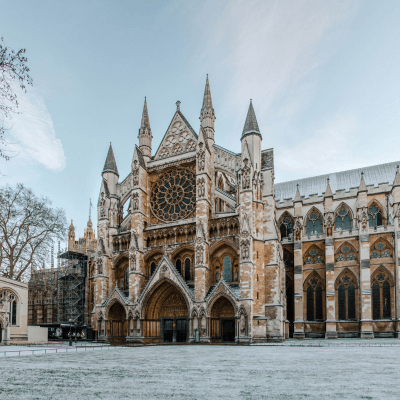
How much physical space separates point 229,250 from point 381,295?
15.4m

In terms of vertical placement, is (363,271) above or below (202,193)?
below

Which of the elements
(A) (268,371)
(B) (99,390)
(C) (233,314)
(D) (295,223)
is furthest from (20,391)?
(D) (295,223)

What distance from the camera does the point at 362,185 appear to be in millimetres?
41219

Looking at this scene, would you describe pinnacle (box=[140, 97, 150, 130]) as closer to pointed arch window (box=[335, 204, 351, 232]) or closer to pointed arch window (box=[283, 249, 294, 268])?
pointed arch window (box=[283, 249, 294, 268])

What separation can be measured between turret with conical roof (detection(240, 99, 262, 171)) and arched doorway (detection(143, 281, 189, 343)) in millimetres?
13122

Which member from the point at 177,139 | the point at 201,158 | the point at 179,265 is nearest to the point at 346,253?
the point at 179,265

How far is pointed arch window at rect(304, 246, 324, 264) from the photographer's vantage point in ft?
140

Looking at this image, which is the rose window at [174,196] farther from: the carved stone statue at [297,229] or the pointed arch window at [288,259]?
the pointed arch window at [288,259]

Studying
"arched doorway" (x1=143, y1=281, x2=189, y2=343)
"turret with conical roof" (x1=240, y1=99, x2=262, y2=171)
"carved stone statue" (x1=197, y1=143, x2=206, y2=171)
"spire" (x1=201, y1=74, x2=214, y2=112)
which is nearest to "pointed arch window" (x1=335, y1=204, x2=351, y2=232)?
"turret with conical roof" (x1=240, y1=99, x2=262, y2=171)

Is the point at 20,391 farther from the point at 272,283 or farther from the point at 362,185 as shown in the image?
the point at 362,185

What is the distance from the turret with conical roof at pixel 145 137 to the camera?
138ft

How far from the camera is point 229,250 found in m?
35.2

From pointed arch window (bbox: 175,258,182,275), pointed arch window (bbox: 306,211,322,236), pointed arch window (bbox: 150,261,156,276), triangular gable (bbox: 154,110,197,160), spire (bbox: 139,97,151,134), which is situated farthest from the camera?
pointed arch window (bbox: 306,211,322,236)

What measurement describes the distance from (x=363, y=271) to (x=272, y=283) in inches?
413
